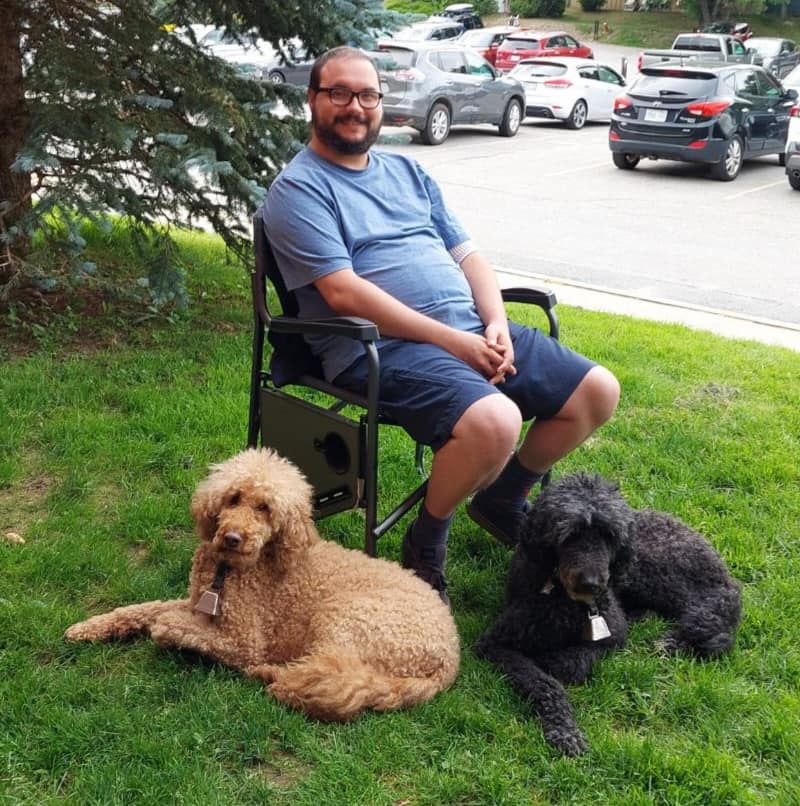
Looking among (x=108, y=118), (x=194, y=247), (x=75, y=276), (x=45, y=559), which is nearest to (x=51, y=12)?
(x=108, y=118)

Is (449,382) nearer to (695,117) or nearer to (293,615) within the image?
(293,615)

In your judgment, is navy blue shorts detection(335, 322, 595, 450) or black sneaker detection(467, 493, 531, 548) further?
black sneaker detection(467, 493, 531, 548)

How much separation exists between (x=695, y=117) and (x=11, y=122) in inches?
442

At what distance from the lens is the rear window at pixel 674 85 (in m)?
14.5

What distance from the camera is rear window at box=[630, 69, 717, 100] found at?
14.5m

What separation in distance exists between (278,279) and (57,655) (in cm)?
148

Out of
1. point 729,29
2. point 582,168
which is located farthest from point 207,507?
point 729,29

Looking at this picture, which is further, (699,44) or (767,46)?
(767,46)

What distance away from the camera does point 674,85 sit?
14672mm

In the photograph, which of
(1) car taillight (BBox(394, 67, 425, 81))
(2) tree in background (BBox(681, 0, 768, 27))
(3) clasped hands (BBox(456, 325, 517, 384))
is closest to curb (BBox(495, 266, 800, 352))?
(3) clasped hands (BBox(456, 325, 517, 384))

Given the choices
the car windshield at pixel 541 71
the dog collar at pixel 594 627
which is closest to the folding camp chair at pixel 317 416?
the dog collar at pixel 594 627

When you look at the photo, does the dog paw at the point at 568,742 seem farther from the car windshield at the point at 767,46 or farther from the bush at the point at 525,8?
the bush at the point at 525,8

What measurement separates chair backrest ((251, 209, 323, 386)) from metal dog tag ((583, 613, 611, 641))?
4.32 feet

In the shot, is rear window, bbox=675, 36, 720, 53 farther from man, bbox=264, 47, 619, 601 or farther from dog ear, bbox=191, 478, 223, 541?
dog ear, bbox=191, 478, 223, 541
